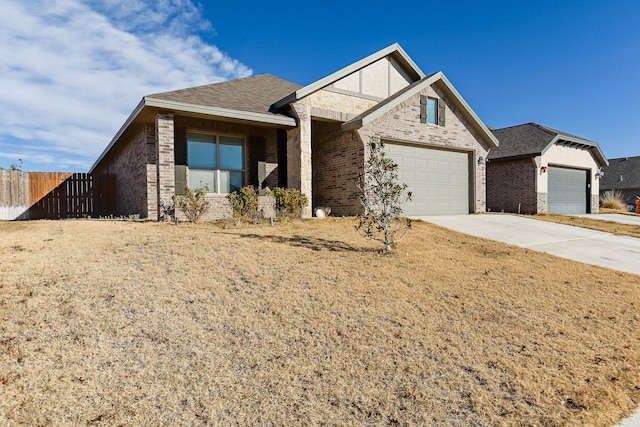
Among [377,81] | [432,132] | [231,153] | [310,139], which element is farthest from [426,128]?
[231,153]

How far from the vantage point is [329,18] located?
1550 centimetres

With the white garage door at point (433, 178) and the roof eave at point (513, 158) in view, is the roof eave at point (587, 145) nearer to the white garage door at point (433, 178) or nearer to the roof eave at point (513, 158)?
the roof eave at point (513, 158)

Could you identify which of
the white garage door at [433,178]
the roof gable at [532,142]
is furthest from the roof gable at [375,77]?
the roof gable at [532,142]

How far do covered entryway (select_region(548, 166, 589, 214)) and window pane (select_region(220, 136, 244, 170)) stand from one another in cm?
1684

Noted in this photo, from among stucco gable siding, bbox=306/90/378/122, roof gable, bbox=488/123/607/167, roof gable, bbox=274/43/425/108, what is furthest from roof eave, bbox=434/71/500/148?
roof gable, bbox=488/123/607/167

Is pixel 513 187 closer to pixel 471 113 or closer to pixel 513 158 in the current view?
pixel 513 158

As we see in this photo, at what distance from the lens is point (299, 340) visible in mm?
3646

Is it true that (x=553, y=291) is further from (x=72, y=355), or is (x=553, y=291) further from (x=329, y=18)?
(x=329, y=18)

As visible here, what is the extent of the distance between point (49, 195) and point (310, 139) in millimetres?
11816

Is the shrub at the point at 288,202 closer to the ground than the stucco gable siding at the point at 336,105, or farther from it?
Result: closer to the ground

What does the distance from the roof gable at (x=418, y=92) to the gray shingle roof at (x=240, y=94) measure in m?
3.23

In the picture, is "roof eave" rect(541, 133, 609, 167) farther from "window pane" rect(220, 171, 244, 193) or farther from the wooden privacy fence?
the wooden privacy fence

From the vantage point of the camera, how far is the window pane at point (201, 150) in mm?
11555

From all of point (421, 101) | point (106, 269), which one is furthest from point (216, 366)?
point (421, 101)
